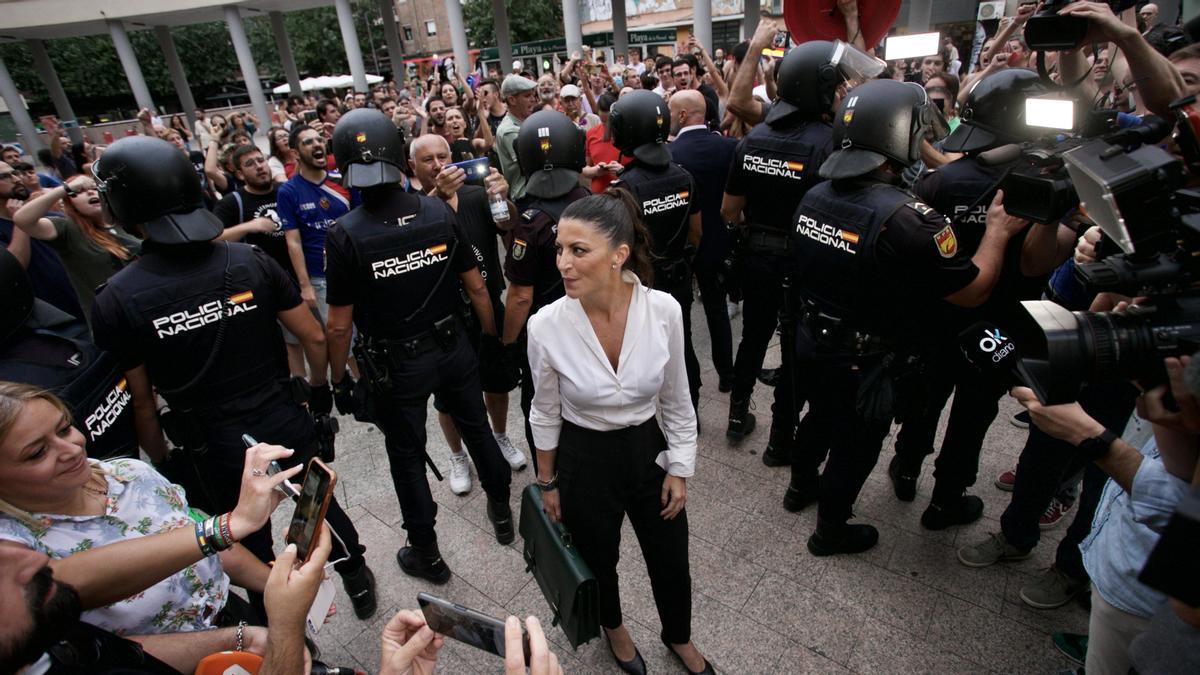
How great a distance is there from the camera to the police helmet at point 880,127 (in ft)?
8.32

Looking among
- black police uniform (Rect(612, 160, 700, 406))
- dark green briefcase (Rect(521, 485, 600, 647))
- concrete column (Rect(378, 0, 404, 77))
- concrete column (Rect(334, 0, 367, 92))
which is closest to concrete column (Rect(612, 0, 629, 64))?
concrete column (Rect(378, 0, 404, 77))

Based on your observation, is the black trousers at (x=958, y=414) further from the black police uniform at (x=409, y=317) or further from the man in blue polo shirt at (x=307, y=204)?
the man in blue polo shirt at (x=307, y=204)

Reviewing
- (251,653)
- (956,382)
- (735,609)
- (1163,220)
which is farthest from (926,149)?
(251,653)

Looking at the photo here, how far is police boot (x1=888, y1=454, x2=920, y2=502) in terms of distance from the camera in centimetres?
344

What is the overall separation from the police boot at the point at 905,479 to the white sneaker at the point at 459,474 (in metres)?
2.73

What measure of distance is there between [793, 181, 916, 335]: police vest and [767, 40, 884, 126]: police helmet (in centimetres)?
100

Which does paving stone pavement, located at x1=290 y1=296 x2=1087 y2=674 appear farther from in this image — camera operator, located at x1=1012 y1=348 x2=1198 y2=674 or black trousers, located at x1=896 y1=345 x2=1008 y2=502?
camera operator, located at x1=1012 y1=348 x2=1198 y2=674

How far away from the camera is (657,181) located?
368 centimetres

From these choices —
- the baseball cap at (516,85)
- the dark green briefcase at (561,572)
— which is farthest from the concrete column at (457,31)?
the dark green briefcase at (561,572)

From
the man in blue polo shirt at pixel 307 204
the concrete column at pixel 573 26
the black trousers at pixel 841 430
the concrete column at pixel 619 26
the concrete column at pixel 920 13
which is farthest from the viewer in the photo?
the concrete column at pixel 619 26

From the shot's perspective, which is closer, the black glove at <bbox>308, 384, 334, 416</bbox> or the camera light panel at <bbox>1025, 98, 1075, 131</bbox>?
the camera light panel at <bbox>1025, 98, 1075, 131</bbox>

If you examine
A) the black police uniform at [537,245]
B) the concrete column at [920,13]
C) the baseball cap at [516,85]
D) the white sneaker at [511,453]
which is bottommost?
the white sneaker at [511,453]

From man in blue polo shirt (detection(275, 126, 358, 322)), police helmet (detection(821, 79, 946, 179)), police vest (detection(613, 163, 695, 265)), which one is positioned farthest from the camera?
man in blue polo shirt (detection(275, 126, 358, 322))

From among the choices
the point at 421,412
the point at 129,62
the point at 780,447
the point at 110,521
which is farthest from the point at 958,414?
the point at 129,62
